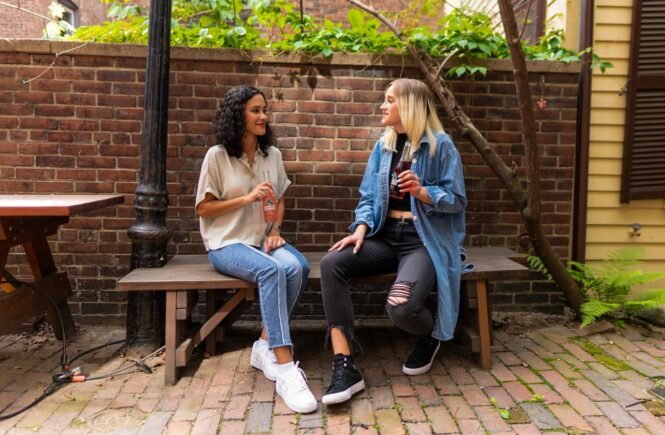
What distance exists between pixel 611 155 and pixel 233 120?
9.97 feet

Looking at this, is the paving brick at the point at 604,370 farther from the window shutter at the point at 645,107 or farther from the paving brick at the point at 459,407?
the window shutter at the point at 645,107

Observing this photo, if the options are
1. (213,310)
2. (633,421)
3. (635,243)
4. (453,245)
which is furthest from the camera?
(635,243)

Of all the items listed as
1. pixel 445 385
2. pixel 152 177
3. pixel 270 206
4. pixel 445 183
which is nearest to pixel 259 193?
pixel 270 206

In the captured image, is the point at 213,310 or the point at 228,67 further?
the point at 228,67

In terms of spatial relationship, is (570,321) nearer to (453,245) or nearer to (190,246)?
(453,245)

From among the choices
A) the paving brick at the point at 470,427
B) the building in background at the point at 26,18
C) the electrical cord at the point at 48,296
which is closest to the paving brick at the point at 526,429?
the paving brick at the point at 470,427

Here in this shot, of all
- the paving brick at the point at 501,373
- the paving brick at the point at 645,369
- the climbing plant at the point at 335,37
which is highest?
the climbing plant at the point at 335,37

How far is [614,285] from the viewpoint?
3.66m

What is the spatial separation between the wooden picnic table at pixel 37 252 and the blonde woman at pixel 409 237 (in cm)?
146

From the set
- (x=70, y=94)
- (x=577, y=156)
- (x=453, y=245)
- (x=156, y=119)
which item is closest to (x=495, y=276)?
(x=453, y=245)

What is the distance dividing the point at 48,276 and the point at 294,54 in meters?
2.29

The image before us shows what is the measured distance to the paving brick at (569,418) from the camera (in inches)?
90.1

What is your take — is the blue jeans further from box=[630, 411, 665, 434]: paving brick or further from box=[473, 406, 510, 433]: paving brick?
box=[630, 411, 665, 434]: paving brick

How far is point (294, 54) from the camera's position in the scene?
365 cm
